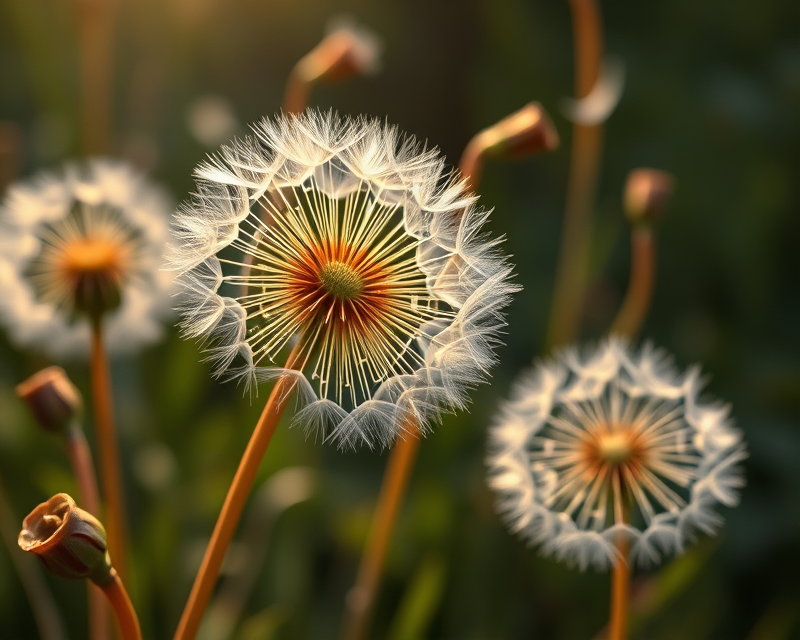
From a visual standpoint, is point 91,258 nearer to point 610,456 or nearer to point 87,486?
point 87,486

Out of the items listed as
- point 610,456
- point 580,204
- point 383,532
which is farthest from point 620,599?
point 580,204

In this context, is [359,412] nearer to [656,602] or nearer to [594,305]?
[656,602]

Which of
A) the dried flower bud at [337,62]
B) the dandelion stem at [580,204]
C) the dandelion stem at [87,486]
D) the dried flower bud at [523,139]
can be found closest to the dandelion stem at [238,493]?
the dandelion stem at [87,486]

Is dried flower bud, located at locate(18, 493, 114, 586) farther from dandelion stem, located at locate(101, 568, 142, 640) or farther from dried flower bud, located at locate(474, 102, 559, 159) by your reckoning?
dried flower bud, located at locate(474, 102, 559, 159)

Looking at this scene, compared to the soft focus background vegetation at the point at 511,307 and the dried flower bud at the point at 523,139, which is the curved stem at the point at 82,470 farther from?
the dried flower bud at the point at 523,139

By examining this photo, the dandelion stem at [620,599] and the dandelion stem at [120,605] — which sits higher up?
the dandelion stem at [620,599]

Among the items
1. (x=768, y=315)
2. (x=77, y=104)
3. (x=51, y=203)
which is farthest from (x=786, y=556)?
(x=77, y=104)
